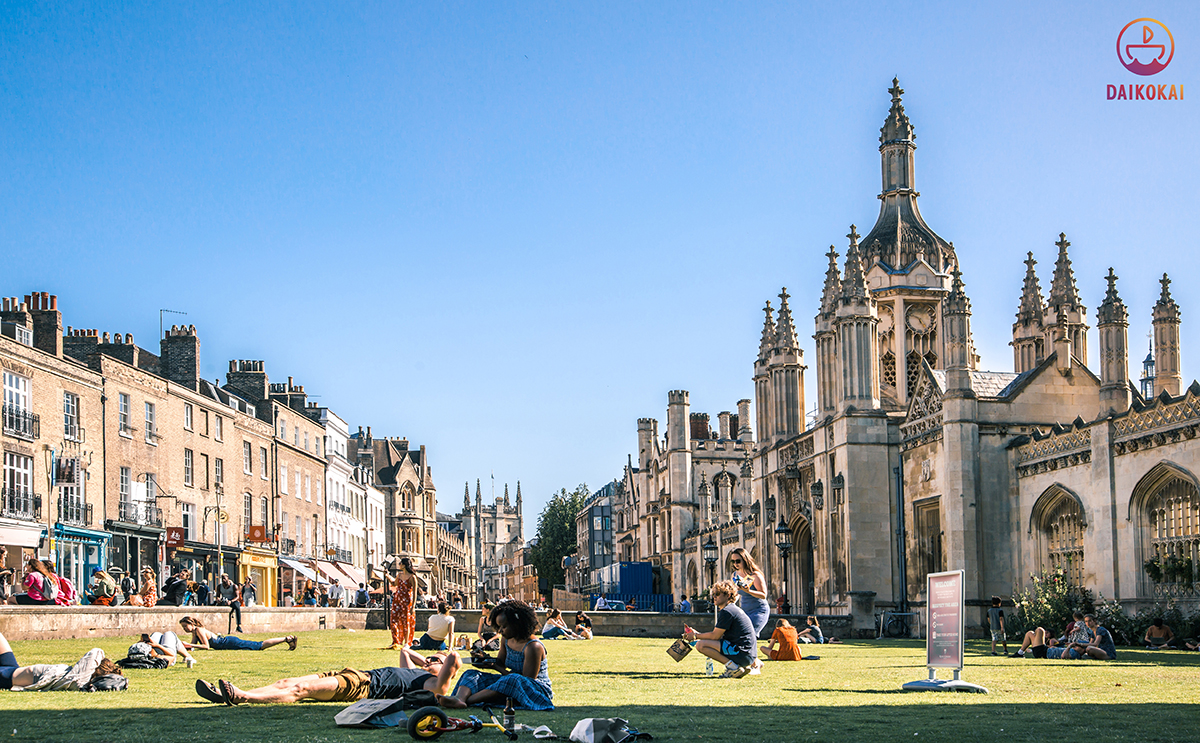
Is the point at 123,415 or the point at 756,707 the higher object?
the point at 123,415

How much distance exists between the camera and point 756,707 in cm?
1120

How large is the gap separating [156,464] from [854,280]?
26174mm

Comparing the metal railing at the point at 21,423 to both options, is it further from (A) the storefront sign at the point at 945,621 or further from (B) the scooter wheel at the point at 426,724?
(B) the scooter wheel at the point at 426,724

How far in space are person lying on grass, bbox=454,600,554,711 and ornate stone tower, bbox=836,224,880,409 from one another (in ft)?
85.1

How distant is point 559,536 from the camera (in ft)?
381

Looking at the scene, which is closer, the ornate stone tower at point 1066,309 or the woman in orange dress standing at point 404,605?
the woman in orange dress standing at point 404,605

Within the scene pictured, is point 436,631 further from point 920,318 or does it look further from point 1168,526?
point 920,318

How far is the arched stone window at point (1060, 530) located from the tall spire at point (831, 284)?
9632 millimetres

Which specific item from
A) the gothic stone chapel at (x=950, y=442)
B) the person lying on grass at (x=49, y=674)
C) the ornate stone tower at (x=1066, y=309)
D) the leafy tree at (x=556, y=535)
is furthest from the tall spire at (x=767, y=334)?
the leafy tree at (x=556, y=535)

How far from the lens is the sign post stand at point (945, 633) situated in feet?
44.1

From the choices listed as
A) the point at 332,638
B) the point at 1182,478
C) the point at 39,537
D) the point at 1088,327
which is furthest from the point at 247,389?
the point at 1182,478

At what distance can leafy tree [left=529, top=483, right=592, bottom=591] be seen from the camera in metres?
115

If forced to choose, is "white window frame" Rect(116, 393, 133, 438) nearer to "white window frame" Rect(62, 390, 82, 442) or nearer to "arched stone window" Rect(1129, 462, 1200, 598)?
"white window frame" Rect(62, 390, 82, 442)

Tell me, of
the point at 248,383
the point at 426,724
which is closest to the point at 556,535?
the point at 248,383
